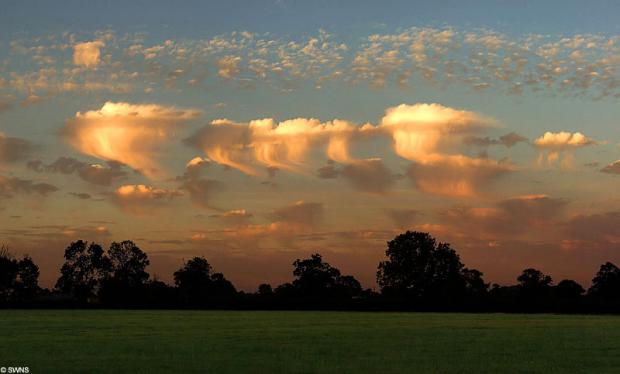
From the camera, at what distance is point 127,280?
14212cm

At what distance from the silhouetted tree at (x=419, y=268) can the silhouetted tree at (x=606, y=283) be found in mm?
31363

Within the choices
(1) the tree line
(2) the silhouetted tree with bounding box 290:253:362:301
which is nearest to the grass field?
(1) the tree line

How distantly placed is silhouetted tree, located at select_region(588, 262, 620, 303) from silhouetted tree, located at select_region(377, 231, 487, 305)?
3136cm

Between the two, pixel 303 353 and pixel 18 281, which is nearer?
pixel 303 353

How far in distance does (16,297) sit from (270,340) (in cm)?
12068

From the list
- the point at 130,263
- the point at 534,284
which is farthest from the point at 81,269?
the point at 534,284

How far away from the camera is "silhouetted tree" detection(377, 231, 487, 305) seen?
420 ft

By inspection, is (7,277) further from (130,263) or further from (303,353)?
(303,353)

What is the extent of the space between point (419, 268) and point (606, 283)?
42225 millimetres

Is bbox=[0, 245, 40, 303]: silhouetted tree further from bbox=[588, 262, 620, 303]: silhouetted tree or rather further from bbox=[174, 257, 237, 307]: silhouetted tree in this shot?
bbox=[588, 262, 620, 303]: silhouetted tree

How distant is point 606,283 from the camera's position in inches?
5807

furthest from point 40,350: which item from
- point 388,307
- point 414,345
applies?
point 388,307

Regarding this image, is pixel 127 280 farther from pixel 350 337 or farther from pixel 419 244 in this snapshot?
pixel 350 337

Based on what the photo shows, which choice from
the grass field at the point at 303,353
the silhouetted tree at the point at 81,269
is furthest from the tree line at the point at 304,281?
the grass field at the point at 303,353
